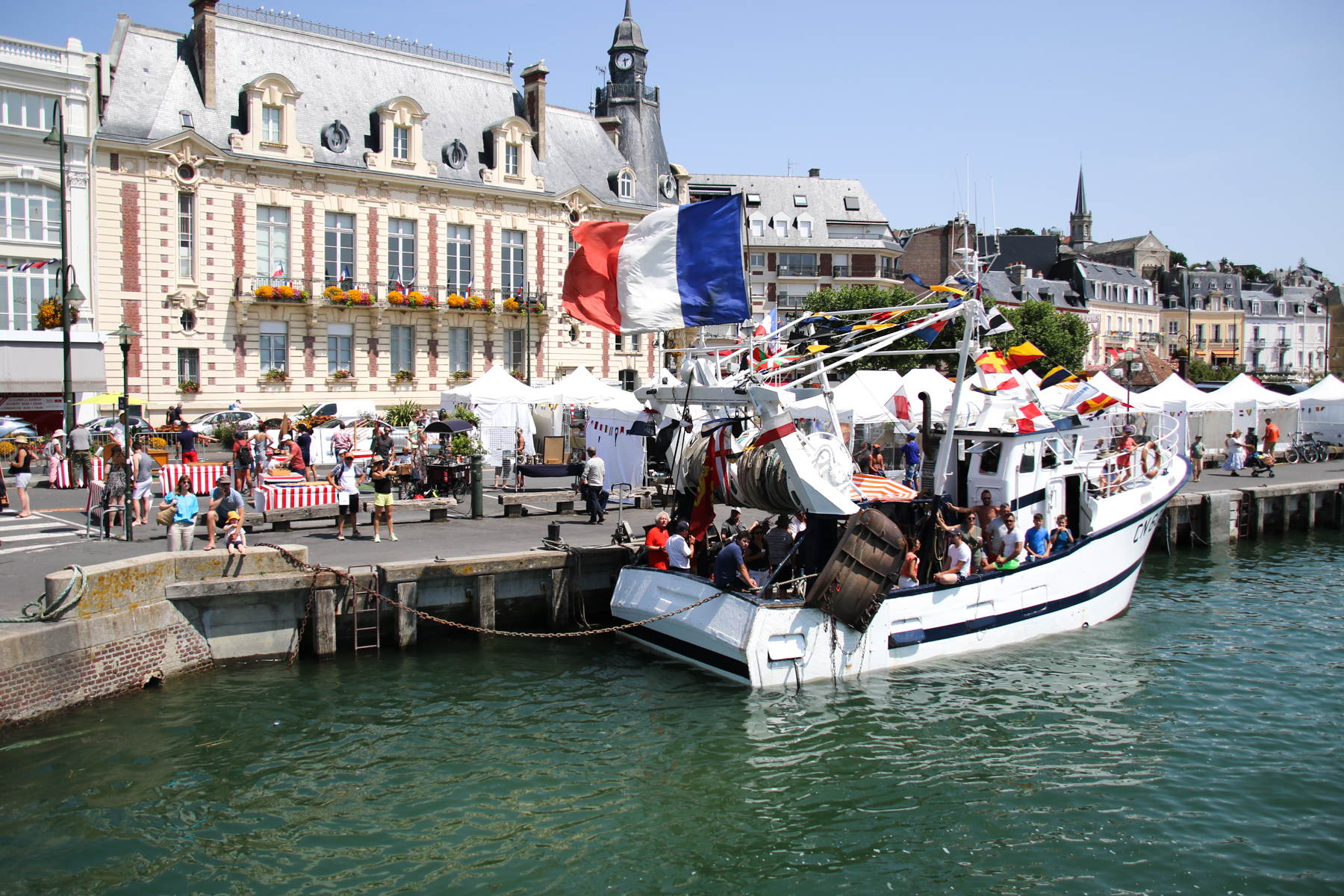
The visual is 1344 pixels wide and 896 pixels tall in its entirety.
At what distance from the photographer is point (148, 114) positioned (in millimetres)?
37844

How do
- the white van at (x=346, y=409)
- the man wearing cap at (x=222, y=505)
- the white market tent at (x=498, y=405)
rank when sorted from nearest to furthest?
1. the man wearing cap at (x=222, y=505)
2. the white market tent at (x=498, y=405)
3. the white van at (x=346, y=409)

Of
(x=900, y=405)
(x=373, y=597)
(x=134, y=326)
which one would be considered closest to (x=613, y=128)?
(x=134, y=326)

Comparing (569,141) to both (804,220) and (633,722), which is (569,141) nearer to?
(804,220)

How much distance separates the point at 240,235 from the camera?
3962cm

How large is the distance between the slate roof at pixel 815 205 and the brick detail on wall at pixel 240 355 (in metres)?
42.1

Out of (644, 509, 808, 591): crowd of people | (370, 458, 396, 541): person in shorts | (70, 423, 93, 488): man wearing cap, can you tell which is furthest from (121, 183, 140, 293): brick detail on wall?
(644, 509, 808, 591): crowd of people

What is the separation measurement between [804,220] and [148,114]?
48020 millimetres

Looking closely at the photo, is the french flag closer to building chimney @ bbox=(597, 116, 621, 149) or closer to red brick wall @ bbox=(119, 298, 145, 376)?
red brick wall @ bbox=(119, 298, 145, 376)

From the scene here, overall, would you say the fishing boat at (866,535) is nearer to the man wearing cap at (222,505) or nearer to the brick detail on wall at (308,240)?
the man wearing cap at (222,505)

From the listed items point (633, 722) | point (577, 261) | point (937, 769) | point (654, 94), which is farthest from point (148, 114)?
point (937, 769)

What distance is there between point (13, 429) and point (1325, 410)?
49414mm

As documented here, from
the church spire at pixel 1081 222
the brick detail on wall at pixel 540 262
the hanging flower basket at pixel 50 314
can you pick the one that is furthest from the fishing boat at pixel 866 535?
the church spire at pixel 1081 222

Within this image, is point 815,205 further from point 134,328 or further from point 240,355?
point 134,328

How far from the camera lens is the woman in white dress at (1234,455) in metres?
33.2
